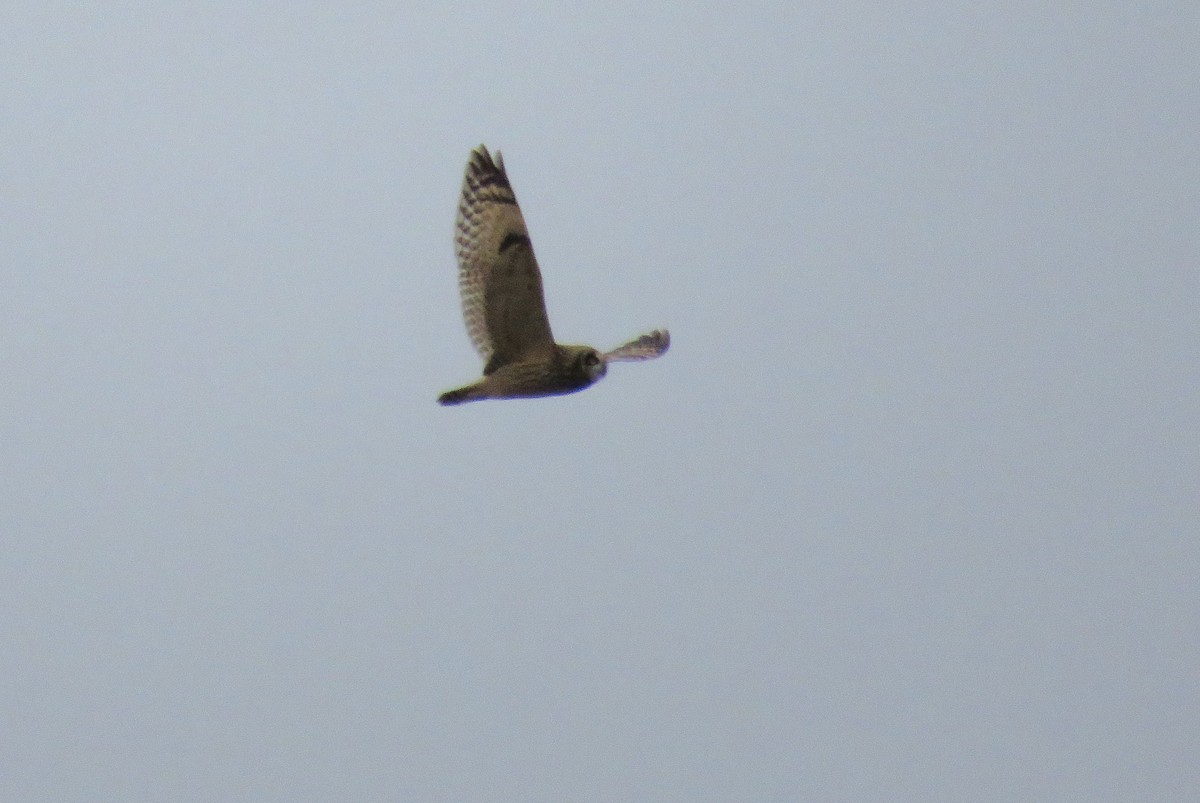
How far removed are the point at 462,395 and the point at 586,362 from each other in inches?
23.8

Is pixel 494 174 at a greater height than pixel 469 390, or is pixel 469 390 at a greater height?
pixel 494 174

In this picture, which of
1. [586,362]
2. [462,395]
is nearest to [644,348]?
[586,362]

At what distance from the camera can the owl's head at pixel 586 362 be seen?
25.0ft

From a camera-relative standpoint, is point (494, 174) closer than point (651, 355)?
Yes

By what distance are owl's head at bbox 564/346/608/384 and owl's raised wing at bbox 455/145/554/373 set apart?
5.3 inches

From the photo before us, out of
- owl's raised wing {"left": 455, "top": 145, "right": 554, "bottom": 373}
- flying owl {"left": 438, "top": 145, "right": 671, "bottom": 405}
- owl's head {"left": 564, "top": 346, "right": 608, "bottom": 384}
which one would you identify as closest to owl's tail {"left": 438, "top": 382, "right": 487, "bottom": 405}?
flying owl {"left": 438, "top": 145, "right": 671, "bottom": 405}

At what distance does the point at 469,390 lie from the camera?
7.71m

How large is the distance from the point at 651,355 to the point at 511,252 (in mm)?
1341

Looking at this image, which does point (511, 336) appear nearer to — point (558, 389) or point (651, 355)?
point (558, 389)

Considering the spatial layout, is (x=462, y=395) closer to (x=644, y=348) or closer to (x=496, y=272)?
(x=496, y=272)

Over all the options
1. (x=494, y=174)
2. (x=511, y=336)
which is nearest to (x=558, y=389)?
(x=511, y=336)

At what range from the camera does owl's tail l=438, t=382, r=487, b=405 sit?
7.71 metres

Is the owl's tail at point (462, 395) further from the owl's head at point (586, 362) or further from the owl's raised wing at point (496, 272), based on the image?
the owl's head at point (586, 362)

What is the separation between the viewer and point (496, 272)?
774cm
